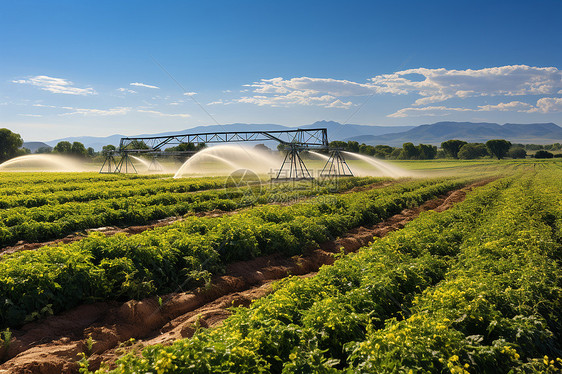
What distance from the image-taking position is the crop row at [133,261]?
6809 mm

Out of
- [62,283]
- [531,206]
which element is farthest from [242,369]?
[531,206]

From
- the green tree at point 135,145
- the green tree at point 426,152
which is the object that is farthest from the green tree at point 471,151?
the green tree at point 135,145

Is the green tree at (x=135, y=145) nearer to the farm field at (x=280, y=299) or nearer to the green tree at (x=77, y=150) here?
the farm field at (x=280, y=299)

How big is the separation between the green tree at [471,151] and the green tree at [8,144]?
469ft

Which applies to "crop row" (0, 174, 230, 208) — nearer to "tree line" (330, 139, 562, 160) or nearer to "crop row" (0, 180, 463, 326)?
"crop row" (0, 180, 463, 326)

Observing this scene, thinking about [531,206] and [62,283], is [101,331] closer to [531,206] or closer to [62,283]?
[62,283]

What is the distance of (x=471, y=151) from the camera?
126125mm

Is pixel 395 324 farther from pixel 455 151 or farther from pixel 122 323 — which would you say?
pixel 455 151

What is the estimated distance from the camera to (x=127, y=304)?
748 centimetres

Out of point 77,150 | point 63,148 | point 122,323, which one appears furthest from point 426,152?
point 122,323

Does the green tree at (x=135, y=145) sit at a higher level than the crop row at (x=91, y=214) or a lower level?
higher

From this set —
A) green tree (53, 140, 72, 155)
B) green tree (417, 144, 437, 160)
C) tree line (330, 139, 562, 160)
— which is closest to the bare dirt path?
tree line (330, 139, 562, 160)

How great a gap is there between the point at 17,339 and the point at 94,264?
2357 millimetres

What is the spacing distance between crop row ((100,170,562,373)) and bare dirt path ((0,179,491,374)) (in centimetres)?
180
